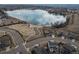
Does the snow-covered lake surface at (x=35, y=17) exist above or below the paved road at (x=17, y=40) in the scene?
above

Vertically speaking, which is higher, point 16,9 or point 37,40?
point 16,9

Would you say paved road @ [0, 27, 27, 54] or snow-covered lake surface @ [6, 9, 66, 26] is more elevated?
snow-covered lake surface @ [6, 9, 66, 26]

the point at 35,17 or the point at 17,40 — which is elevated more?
the point at 35,17
